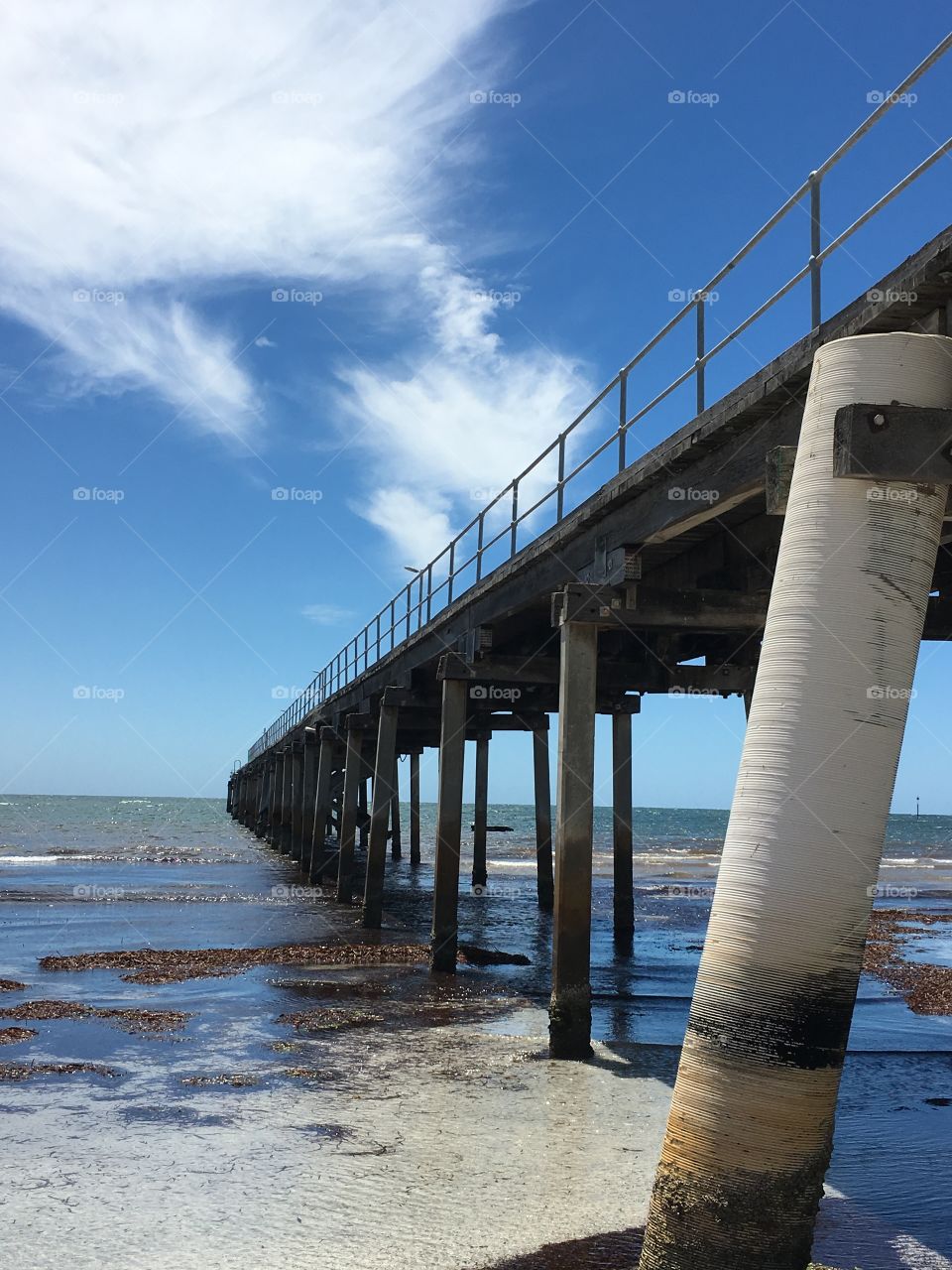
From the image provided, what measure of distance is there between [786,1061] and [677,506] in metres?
5.15

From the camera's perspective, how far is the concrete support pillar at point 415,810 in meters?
40.4

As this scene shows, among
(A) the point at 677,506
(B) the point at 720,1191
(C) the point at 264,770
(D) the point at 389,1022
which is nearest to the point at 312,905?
(D) the point at 389,1022

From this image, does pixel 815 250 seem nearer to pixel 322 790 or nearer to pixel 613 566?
pixel 613 566

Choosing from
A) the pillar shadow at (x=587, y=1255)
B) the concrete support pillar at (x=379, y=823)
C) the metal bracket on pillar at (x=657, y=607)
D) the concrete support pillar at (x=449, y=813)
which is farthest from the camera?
the concrete support pillar at (x=379, y=823)

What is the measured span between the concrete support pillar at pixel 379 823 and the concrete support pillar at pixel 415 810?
20.0 m

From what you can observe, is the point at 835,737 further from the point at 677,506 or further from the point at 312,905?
the point at 312,905

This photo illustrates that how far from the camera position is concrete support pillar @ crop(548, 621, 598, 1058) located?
32.2ft

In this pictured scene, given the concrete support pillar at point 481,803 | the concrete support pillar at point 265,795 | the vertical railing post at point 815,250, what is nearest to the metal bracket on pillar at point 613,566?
the vertical railing post at point 815,250

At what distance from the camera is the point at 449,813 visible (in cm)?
1495

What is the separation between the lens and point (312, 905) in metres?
23.6

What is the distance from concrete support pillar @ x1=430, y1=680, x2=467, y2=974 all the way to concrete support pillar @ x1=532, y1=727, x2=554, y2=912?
955 centimetres

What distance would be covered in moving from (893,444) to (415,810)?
3855cm

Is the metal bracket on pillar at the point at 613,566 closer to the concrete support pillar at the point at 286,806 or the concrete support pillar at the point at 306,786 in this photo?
the concrete support pillar at the point at 306,786

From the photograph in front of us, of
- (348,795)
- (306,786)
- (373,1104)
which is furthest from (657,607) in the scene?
(306,786)
